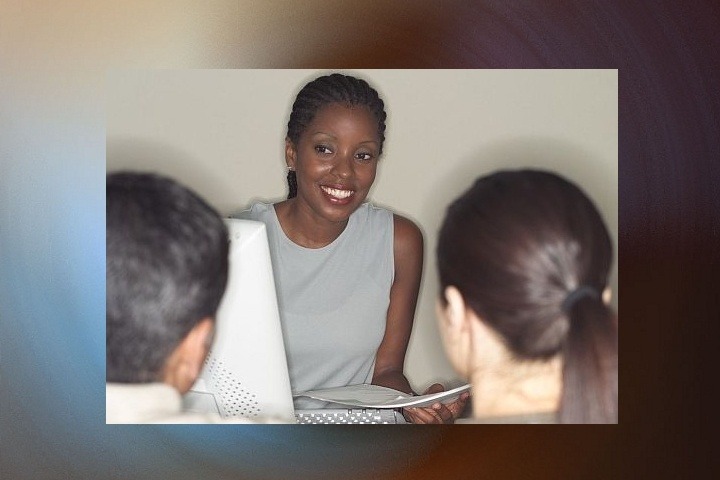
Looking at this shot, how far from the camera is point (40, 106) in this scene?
3.65 meters

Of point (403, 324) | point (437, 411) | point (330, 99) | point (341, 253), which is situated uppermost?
point (330, 99)

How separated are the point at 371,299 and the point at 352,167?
46cm

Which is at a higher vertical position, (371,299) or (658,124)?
(658,124)

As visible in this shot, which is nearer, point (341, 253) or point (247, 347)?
point (247, 347)

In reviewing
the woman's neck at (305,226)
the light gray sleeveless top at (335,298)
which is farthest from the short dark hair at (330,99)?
the light gray sleeveless top at (335,298)

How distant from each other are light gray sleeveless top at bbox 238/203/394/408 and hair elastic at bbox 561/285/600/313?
1.96 feet

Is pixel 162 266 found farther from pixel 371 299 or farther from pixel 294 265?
pixel 371 299

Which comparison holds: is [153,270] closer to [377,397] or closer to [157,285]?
[157,285]

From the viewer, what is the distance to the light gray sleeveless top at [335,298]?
3645 mm

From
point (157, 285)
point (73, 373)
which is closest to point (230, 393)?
point (157, 285)

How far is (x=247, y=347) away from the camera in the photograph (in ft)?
11.6

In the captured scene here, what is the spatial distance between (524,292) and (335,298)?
64cm

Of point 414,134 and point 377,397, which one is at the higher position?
point 414,134

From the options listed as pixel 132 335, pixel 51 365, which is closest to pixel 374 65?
pixel 132 335
